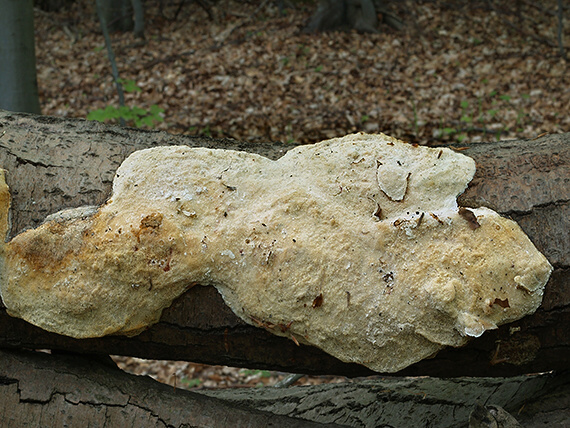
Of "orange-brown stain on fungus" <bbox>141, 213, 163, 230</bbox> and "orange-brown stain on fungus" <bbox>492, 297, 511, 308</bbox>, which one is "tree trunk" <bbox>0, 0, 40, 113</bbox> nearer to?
"orange-brown stain on fungus" <bbox>141, 213, 163, 230</bbox>

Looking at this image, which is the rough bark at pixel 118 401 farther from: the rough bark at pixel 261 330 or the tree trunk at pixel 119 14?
the tree trunk at pixel 119 14

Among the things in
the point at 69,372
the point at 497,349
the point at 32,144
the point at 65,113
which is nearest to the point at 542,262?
the point at 497,349

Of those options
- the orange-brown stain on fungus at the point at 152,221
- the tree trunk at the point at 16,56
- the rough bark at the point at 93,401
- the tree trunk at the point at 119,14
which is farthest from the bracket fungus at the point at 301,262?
the tree trunk at the point at 119,14

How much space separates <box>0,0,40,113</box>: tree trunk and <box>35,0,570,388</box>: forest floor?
109cm

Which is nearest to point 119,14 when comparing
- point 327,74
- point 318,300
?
point 327,74

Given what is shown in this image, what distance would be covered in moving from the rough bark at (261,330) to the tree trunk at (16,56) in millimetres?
2652

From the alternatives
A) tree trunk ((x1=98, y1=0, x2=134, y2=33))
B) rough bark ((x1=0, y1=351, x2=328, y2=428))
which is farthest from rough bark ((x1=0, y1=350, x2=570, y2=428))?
tree trunk ((x1=98, y1=0, x2=134, y2=33))

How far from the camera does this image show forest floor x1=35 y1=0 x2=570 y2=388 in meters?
6.67

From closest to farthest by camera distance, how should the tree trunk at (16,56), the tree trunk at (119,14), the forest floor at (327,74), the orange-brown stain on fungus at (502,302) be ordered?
the orange-brown stain on fungus at (502,302) < the tree trunk at (16,56) < the forest floor at (327,74) < the tree trunk at (119,14)

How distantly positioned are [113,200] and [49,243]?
0.23 m

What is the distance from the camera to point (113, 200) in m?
1.69

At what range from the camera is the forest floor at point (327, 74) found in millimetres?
6672

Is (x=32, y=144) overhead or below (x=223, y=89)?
overhead

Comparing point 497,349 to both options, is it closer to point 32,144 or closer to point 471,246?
point 471,246
